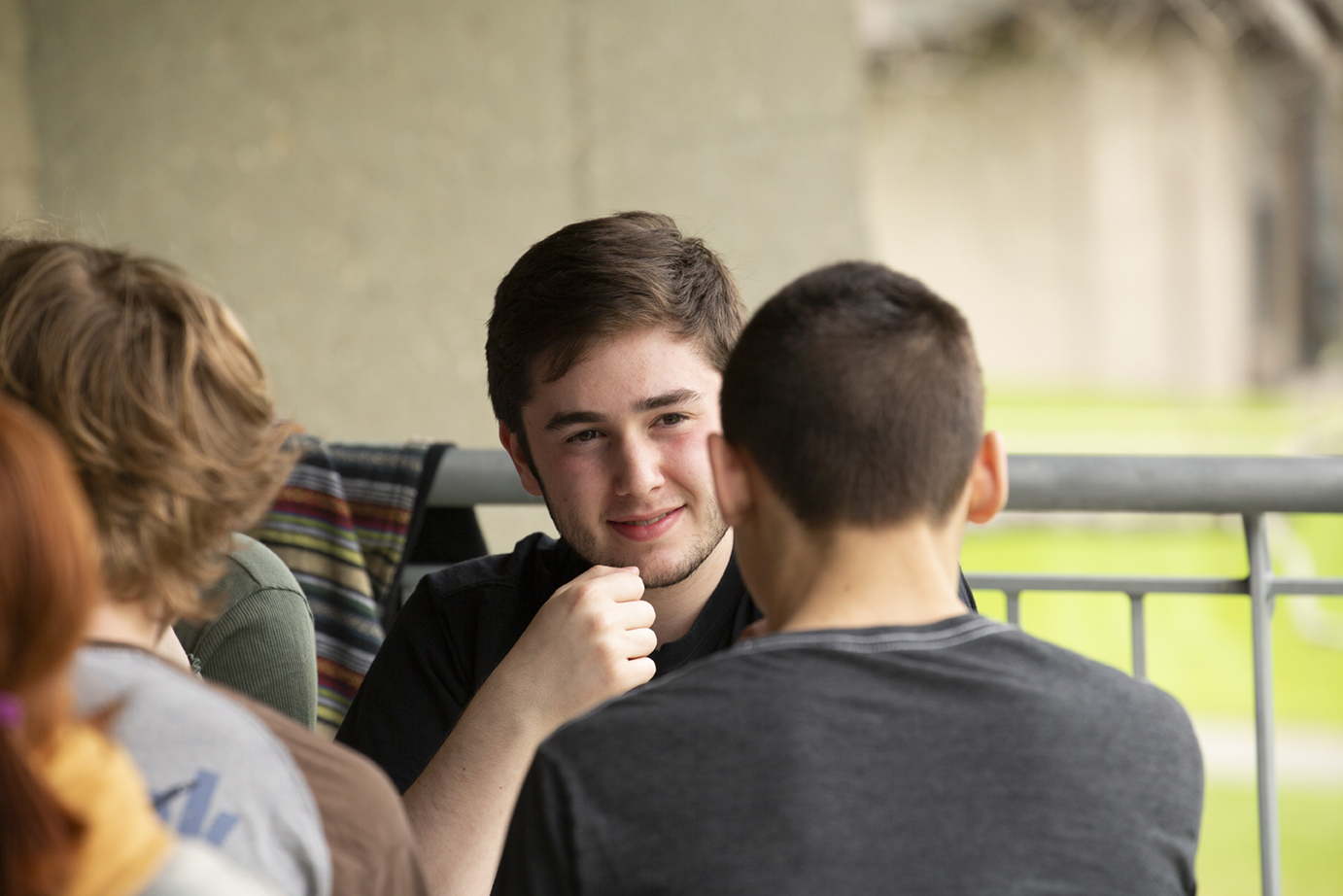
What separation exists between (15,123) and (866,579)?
10.2 ft

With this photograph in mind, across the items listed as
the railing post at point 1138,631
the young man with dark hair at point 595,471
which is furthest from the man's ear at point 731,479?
the railing post at point 1138,631

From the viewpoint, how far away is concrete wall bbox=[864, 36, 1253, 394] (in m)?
13.2

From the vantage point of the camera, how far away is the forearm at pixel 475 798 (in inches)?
49.9

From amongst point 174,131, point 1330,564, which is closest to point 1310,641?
point 1330,564

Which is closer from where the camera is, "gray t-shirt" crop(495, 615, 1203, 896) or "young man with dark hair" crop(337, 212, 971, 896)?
"gray t-shirt" crop(495, 615, 1203, 896)

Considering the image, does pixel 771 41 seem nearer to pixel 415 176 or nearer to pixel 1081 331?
pixel 415 176

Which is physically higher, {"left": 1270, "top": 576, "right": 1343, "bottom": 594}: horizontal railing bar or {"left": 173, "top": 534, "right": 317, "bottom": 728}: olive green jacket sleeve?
{"left": 173, "top": 534, "right": 317, "bottom": 728}: olive green jacket sleeve

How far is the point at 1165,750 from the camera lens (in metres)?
0.92

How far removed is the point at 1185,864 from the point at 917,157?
44.3 feet

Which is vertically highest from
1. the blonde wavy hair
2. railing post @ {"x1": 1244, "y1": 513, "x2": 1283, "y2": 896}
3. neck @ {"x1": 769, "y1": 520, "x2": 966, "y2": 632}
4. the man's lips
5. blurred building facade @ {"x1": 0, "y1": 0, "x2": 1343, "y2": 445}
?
blurred building facade @ {"x1": 0, "y1": 0, "x2": 1343, "y2": 445}

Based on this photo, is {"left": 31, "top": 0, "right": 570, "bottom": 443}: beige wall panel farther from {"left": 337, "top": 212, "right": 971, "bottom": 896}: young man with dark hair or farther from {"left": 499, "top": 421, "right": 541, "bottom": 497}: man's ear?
{"left": 337, "top": 212, "right": 971, "bottom": 896}: young man with dark hair

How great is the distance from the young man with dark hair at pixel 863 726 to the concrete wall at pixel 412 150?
2.04 metres

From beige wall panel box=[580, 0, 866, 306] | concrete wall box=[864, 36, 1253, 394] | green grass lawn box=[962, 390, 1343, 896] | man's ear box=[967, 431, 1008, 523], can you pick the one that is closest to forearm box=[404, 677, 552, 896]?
man's ear box=[967, 431, 1008, 523]

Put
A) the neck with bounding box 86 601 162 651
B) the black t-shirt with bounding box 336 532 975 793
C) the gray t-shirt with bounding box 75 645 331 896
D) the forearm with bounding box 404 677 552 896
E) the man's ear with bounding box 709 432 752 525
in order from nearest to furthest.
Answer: the gray t-shirt with bounding box 75 645 331 896 → the neck with bounding box 86 601 162 651 → the man's ear with bounding box 709 432 752 525 → the forearm with bounding box 404 677 552 896 → the black t-shirt with bounding box 336 532 975 793
